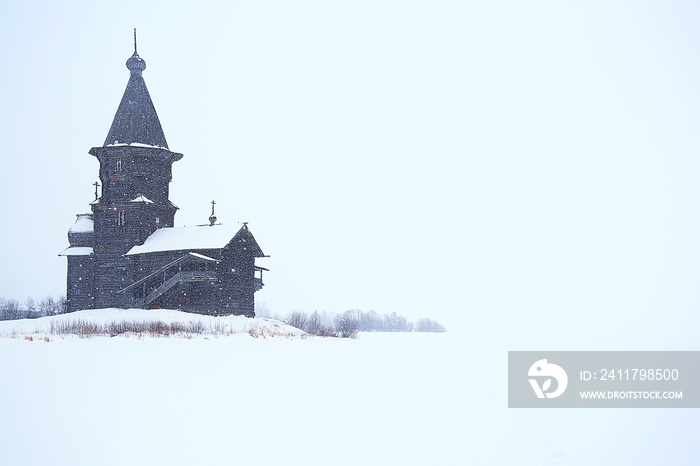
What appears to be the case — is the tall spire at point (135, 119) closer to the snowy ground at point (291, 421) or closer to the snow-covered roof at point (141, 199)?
the snow-covered roof at point (141, 199)

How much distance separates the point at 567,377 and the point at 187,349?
30.7ft

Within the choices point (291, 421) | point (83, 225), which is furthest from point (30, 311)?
point (291, 421)

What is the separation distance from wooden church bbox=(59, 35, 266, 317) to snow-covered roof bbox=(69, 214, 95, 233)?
85 mm

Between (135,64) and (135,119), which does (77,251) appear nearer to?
(135,119)

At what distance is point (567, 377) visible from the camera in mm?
12547

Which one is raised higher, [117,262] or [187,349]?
[117,262]

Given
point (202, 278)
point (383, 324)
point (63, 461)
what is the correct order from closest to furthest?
point (63, 461) < point (202, 278) < point (383, 324)

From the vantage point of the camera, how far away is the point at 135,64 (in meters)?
41.0

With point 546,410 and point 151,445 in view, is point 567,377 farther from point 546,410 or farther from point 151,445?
point 151,445

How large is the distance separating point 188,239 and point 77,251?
894cm

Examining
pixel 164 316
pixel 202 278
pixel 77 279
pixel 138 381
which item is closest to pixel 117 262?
pixel 77 279

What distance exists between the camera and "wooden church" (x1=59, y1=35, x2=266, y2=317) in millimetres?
35719

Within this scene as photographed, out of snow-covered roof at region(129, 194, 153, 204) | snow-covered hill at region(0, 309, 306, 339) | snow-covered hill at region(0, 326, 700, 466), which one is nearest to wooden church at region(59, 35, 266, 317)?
snow-covered roof at region(129, 194, 153, 204)

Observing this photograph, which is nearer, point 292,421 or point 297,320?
point 292,421
